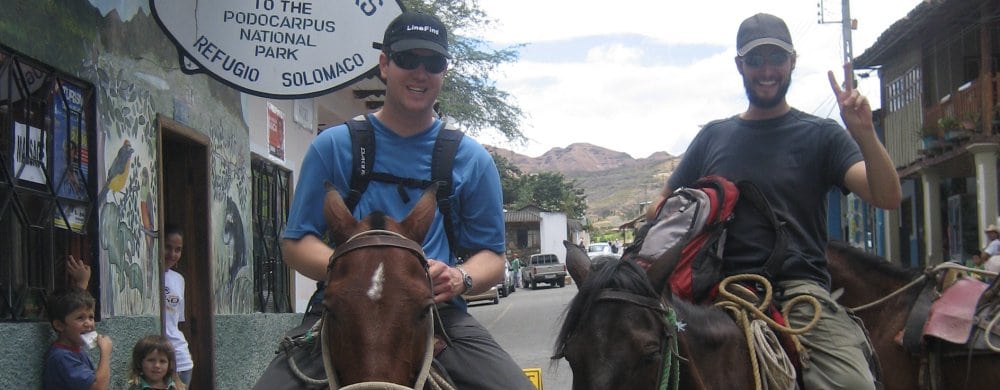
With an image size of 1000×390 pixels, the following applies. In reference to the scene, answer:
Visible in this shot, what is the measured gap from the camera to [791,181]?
452 cm

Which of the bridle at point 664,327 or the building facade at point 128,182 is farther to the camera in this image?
the building facade at point 128,182

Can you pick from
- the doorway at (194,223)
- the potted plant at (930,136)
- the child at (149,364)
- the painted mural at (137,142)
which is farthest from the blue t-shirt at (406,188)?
the potted plant at (930,136)

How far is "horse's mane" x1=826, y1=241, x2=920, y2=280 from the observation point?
550 cm

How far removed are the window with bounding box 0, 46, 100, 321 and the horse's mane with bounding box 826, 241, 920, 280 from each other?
4.70 metres

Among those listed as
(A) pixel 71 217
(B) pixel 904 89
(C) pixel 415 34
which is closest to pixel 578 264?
(C) pixel 415 34

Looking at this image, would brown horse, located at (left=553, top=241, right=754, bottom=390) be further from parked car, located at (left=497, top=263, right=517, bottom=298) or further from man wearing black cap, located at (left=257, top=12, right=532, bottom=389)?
parked car, located at (left=497, top=263, right=517, bottom=298)

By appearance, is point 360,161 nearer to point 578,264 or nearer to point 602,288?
point 602,288

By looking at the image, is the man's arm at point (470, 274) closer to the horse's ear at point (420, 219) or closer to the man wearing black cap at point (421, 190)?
the man wearing black cap at point (421, 190)

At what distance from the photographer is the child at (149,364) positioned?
21.9ft

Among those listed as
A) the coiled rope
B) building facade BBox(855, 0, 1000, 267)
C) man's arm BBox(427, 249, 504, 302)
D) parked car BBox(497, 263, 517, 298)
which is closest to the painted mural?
man's arm BBox(427, 249, 504, 302)

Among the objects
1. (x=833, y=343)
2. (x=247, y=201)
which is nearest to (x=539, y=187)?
(x=247, y=201)

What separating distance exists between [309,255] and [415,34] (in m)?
0.84

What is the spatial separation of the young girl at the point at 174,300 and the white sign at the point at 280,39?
2040 mm

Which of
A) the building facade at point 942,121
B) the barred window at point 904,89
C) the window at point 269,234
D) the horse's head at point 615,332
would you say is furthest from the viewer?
the barred window at point 904,89
